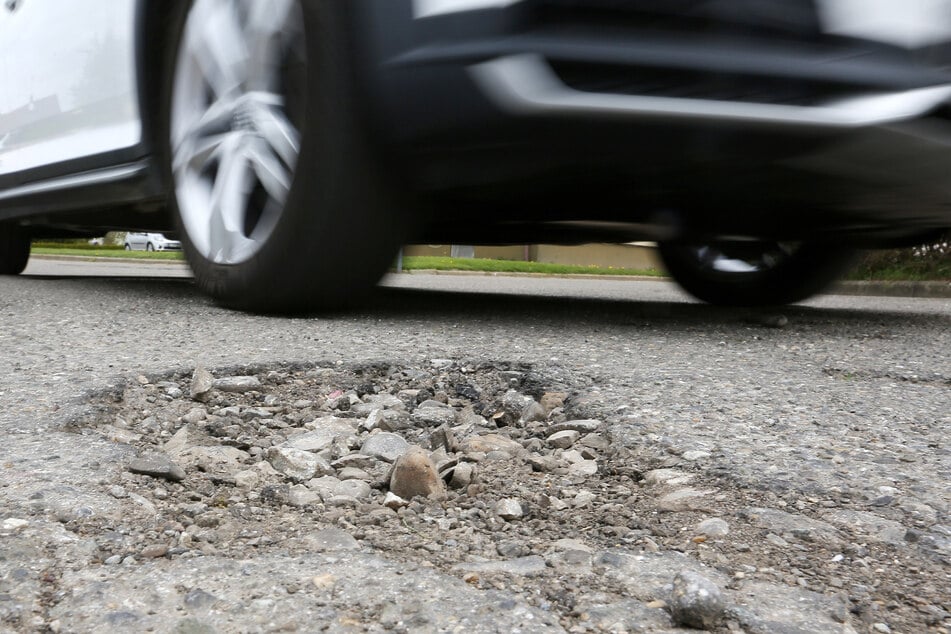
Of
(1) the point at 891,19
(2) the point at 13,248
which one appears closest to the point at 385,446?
(1) the point at 891,19

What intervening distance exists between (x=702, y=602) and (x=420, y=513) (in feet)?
1.47

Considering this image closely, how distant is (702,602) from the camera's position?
2.93 feet

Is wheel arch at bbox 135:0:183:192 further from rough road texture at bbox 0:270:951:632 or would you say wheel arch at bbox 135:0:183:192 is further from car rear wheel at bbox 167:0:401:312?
rough road texture at bbox 0:270:951:632

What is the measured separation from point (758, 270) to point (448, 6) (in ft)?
7.20

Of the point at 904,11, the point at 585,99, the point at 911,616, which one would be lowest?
the point at 911,616

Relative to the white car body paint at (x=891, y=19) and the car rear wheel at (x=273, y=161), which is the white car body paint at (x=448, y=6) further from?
the white car body paint at (x=891, y=19)

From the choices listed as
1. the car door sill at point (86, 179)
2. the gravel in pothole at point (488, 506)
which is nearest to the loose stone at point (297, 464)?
the gravel in pothole at point (488, 506)

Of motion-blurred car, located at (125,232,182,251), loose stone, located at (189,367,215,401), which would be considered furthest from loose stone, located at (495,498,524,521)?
motion-blurred car, located at (125,232,182,251)

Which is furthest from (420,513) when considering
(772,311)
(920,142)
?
(772,311)

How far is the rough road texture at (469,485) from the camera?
3.01ft

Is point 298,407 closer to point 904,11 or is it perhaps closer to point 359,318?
point 359,318

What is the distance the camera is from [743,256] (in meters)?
3.88

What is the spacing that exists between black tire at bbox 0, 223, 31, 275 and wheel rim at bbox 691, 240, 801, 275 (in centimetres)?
435

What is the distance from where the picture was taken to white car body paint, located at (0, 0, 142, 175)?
122 inches
